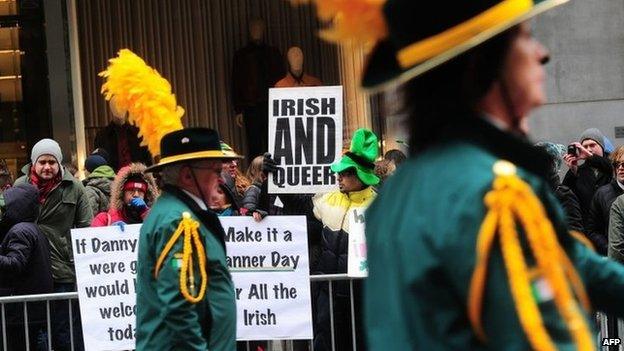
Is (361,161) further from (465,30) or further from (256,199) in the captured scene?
(465,30)

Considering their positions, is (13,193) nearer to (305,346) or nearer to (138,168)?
(138,168)

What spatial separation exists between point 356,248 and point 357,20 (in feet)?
22.2

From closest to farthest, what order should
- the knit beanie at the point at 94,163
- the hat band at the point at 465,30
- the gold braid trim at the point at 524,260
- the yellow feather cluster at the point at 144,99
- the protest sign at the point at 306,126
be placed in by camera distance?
the gold braid trim at the point at 524,260 → the hat band at the point at 465,30 → the yellow feather cluster at the point at 144,99 → the protest sign at the point at 306,126 → the knit beanie at the point at 94,163

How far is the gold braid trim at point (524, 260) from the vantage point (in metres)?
2.26

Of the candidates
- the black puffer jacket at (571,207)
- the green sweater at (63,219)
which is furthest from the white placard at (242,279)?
the black puffer jacket at (571,207)

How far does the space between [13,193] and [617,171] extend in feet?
15.3

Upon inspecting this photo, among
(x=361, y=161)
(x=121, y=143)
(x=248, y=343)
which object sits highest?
(x=121, y=143)

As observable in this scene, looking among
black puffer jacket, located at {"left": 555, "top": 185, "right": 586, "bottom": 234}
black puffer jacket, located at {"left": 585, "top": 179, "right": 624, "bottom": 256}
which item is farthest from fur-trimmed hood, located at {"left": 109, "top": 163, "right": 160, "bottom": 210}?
black puffer jacket, located at {"left": 585, "top": 179, "right": 624, "bottom": 256}

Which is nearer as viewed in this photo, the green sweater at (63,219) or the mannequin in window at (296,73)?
the green sweater at (63,219)

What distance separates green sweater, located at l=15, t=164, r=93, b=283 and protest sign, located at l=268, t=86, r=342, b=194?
1676 millimetres

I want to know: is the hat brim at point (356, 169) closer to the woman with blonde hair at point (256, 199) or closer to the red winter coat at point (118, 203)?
the woman with blonde hair at point (256, 199)

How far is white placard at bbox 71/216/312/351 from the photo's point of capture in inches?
367

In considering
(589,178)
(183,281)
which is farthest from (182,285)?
(589,178)

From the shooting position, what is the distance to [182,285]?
5.80m
